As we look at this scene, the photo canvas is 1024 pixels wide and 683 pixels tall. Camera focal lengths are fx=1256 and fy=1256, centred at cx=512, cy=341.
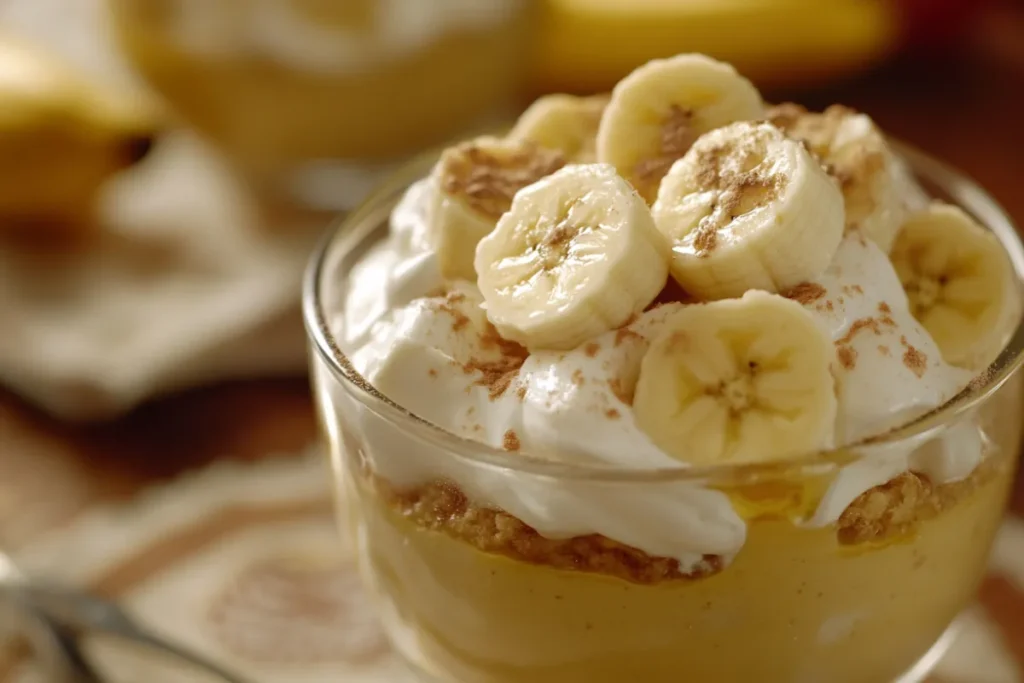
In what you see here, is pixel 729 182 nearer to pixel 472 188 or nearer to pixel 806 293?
pixel 806 293

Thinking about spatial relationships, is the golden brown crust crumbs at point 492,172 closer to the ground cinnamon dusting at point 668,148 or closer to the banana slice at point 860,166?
the ground cinnamon dusting at point 668,148

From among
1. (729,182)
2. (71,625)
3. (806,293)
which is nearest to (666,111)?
(729,182)

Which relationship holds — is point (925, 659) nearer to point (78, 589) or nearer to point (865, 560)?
point (865, 560)

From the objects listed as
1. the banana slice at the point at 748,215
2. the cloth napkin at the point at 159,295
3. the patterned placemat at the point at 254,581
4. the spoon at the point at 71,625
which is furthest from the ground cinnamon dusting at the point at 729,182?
the cloth napkin at the point at 159,295

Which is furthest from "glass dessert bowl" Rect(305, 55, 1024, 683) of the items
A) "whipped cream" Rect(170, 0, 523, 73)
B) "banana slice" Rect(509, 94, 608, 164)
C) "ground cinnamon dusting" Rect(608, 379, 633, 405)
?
"whipped cream" Rect(170, 0, 523, 73)

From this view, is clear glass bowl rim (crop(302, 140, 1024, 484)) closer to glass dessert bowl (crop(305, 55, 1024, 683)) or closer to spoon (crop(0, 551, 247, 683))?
glass dessert bowl (crop(305, 55, 1024, 683))

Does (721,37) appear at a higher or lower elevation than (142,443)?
higher

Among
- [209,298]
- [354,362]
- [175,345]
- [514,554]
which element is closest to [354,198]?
[209,298]
